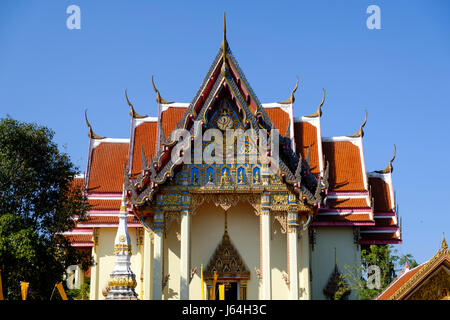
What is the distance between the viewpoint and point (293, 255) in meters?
20.8

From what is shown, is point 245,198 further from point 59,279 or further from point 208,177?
point 59,279

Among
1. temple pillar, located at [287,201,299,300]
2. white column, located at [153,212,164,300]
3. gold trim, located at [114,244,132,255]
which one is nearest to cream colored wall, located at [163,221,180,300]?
white column, located at [153,212,164,300]

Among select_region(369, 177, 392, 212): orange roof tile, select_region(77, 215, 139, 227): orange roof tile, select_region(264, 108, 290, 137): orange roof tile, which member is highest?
select_region(264, 108, 290, 137): orange roof tile

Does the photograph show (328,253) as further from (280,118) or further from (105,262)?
(105,262)

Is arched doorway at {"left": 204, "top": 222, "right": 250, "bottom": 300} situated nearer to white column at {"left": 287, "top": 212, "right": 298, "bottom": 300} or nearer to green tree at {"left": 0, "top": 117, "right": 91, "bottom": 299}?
white column at {"left": 287, "top": 212, "right": 298, "bottom": 300}

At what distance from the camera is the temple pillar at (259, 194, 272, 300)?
20578 mm

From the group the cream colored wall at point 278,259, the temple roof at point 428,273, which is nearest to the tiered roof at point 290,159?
the cream colored wall at point 278,259

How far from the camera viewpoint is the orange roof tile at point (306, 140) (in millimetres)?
25453

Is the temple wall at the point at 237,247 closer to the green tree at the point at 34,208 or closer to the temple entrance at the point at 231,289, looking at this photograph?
the temple entrance at the point at 231,289

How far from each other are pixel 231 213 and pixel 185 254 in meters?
2.58

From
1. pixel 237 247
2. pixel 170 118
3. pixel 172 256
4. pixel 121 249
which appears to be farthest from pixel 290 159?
pixel 121 249

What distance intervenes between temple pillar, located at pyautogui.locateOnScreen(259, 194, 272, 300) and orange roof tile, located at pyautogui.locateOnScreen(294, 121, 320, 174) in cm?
463

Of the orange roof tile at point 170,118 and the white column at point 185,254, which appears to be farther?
the orange roof tile at point 170,118

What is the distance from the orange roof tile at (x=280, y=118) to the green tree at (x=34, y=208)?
316 inches
